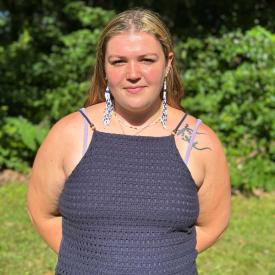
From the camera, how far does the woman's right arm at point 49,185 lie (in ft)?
7.01

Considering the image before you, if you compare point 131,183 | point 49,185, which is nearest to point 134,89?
point 131,183

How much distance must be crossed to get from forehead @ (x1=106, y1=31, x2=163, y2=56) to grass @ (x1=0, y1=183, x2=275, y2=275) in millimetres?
2958

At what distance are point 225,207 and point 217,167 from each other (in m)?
0.23

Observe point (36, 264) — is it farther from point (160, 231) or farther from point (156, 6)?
point (156, 6)

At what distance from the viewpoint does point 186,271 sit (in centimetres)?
217

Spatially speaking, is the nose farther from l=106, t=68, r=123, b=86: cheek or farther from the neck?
the neck

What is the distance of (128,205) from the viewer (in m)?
2.02

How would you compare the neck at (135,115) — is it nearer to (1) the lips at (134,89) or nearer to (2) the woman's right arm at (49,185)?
(1) the lips at (134,89)

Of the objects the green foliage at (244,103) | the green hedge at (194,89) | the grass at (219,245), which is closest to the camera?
the grass at (219,245)

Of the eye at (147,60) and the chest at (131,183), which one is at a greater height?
the eye at (147,60)

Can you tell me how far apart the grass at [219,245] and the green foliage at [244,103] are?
0.54 meters

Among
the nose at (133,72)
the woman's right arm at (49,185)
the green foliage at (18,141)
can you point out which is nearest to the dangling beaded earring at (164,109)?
the nose at (133,72)

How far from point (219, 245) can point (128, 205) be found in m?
3.43

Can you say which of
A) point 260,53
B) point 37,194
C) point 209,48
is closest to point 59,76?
point 209,48
